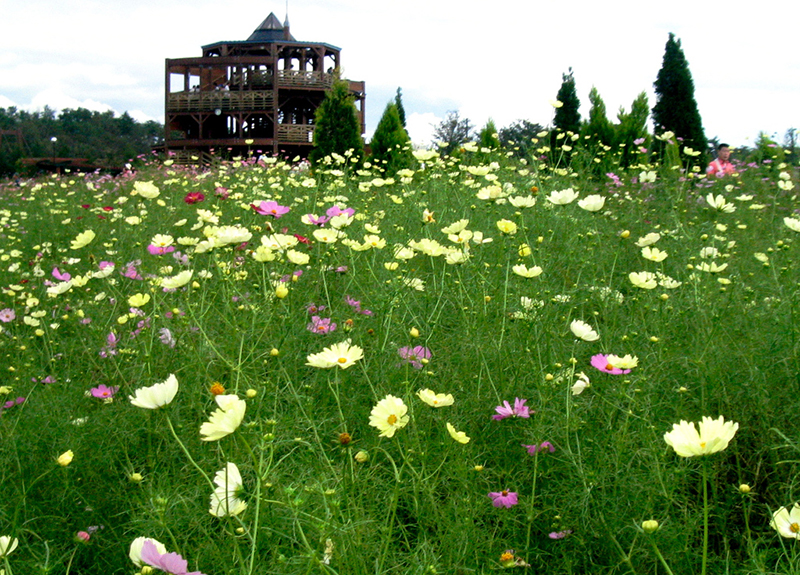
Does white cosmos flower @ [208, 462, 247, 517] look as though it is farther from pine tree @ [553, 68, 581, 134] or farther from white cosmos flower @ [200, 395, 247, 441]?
pine tree @ [553, 68, 581, 134]

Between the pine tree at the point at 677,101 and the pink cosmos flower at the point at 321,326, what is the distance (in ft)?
31.2

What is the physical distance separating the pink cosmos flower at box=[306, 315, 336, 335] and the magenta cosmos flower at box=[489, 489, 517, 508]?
85 centimetres

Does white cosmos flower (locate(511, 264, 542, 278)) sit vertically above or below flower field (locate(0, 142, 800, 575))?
above

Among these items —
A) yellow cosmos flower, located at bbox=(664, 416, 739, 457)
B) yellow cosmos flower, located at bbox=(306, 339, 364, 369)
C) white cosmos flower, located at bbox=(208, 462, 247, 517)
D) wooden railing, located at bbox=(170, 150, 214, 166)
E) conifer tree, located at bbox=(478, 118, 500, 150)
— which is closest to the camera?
yellow cosmos flower, located at bbox=(664, 416, 739, 457)

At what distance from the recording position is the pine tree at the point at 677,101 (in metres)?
10.5

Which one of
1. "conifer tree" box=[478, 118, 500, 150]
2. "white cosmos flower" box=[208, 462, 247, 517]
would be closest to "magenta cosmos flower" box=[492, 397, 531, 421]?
"white cosmos flower" box=[208, 462, 247, 517]

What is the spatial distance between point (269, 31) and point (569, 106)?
18.4 metres

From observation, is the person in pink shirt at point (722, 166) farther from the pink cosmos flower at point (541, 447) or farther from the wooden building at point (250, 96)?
the wooden building at point (250, 96)

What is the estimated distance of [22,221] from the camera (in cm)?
576

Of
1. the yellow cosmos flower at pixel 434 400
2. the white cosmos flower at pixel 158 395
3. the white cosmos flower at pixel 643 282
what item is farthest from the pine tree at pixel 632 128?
the white cosmos flower at pixel 158 395

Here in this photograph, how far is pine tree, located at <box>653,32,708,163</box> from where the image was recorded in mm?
10531

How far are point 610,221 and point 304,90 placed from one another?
21.0 m

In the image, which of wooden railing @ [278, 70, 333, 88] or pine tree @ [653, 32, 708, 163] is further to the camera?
wooden railing @ [278, 70, 333, 88]

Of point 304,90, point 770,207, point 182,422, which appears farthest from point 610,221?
point 304,90
